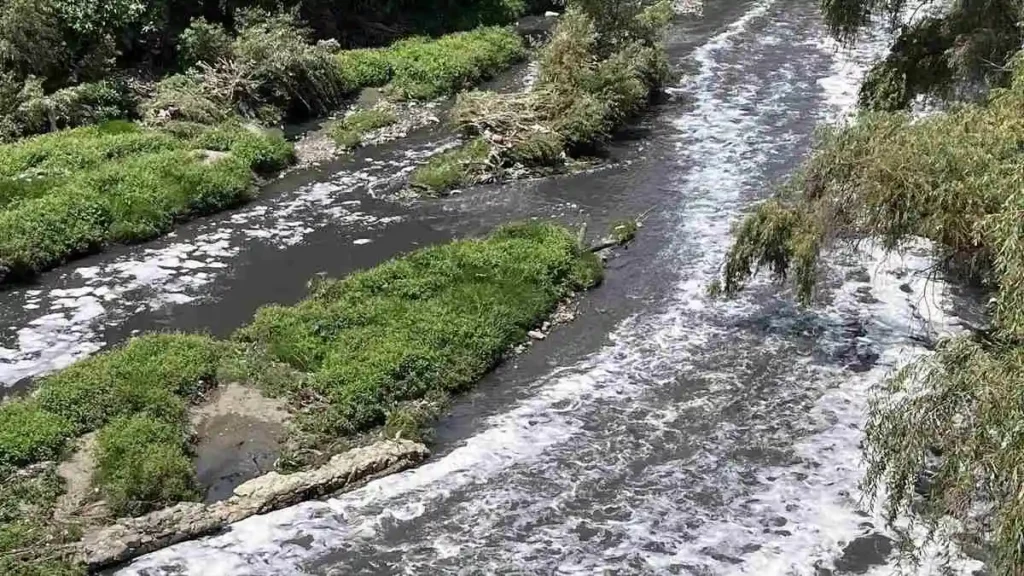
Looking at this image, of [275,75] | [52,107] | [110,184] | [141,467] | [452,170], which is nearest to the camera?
[141,467]

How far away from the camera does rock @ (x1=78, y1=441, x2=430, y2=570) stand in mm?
14281

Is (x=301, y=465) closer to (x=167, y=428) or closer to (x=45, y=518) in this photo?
(x=167, y=428)

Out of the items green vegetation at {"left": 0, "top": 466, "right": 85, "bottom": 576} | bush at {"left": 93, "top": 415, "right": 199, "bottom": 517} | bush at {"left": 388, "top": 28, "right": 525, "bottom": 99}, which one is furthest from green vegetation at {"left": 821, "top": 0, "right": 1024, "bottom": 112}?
green vegetation at {"left": 0, "top": 466, "right": 85, "bottom": 576}

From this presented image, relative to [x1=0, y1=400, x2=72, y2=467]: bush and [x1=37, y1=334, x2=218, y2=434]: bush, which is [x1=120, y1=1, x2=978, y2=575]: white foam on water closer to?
[x1=0, y1=400, x2=72, y2=467]: bush

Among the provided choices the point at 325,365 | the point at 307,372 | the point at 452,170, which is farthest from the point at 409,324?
the point at 452,170


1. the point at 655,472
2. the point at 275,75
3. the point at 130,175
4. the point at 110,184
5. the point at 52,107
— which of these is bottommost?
the point at 655,472

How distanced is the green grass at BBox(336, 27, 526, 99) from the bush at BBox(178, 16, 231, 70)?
4478 mm

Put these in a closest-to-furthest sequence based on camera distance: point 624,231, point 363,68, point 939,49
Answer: point 939,49 < point 624,231 < point 363,68

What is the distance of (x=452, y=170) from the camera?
93.4 feet

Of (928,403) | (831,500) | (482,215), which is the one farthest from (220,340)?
(928,403)

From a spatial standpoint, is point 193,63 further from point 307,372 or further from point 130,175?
point 307,372

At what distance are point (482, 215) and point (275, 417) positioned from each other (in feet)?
Answer: 34.1

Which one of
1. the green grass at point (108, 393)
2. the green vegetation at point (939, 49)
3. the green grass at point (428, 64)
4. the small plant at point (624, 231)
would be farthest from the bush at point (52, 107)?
the green vegetation at point (939, 49)

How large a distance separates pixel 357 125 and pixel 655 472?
66.0ft
